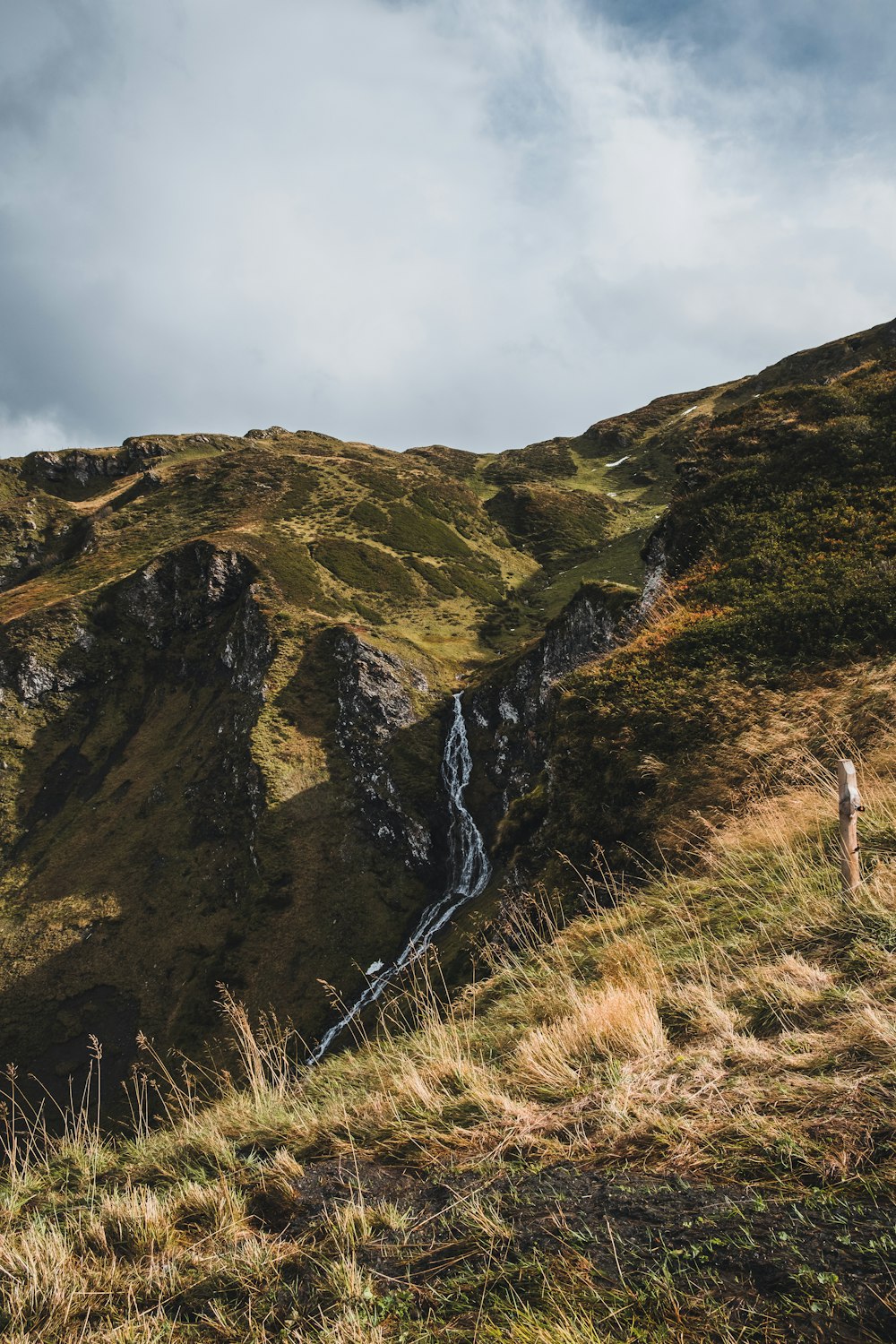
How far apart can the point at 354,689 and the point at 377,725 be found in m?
4.76

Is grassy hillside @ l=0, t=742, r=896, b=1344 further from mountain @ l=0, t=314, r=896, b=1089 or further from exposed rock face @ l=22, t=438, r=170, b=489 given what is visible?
exposed rock face @ l=22, t=438, r=170, b=489

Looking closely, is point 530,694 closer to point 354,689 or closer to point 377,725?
point 377,725

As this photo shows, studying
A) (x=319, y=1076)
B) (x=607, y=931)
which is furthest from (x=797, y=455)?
(x=319, y=1076)

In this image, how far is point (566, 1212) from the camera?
3.60 meters

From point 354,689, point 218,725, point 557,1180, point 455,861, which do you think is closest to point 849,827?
point 557,1180

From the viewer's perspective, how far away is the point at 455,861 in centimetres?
4978

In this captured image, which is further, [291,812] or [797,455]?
[291,812]

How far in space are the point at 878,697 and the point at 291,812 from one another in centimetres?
4732

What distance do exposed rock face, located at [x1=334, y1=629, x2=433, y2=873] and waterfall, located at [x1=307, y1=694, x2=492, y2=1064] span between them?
3.13m

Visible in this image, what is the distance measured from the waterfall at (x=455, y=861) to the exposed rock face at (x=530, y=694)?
2.26 metres

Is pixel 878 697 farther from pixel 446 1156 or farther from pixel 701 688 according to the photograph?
pixel 446 1156

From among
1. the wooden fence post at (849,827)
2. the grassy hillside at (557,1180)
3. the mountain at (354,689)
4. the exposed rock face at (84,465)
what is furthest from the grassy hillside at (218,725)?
the exposed rock face at (84,465)

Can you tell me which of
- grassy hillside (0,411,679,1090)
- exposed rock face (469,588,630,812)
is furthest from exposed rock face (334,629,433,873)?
exposed rock face (469,588,630,812)

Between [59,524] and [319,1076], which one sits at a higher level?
[59,524]
